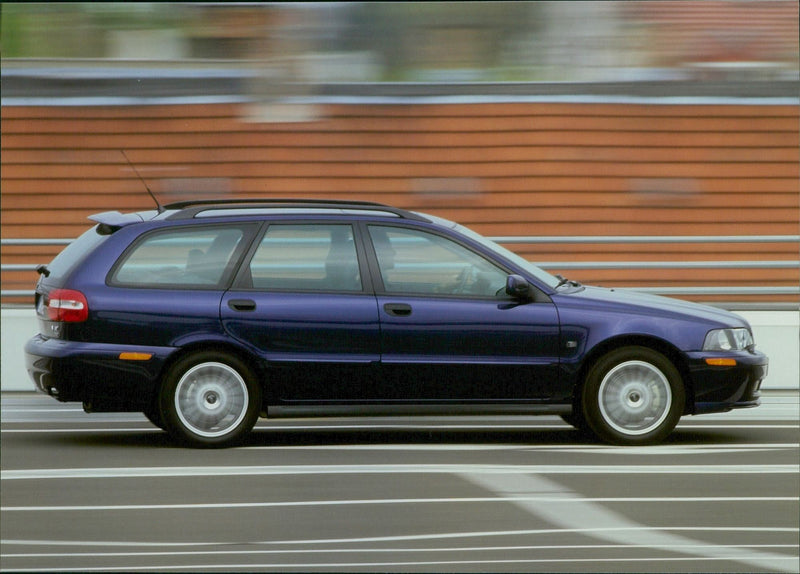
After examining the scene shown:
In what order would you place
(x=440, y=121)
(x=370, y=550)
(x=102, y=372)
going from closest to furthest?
(x=370, y=550) → (x=102, y=372) → (x=440, y=121)

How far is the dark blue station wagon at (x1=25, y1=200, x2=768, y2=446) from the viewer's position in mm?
9250

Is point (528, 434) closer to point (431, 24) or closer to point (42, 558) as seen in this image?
point (42, 558)

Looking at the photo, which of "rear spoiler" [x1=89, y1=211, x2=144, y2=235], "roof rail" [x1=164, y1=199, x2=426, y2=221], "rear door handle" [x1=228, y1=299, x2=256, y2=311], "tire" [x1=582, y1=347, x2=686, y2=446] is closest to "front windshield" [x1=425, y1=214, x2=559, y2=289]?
"roof rail" [x1=164, y1=199, x2=426, y2=221]

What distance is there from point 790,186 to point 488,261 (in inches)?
361

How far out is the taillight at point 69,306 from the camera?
30.3 feet

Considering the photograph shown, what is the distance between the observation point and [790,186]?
17.7m

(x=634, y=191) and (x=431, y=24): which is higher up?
(x=431, y=24)

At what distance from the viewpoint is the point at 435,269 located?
9.54m

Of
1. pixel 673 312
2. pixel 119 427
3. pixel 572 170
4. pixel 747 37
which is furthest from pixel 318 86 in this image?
pixel 673 312

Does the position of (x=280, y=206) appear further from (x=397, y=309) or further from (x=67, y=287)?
(x=67, y=287)

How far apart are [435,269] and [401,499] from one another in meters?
2.26

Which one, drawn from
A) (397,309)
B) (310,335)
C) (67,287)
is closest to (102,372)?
(67,287)

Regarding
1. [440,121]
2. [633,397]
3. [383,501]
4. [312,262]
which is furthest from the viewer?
[440,121]

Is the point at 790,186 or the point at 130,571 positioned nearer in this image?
the point at 130,571
